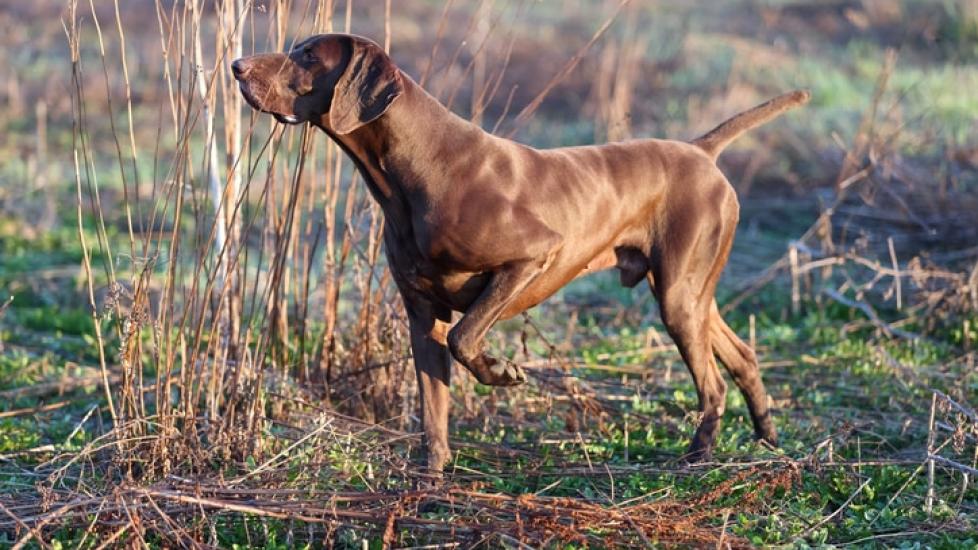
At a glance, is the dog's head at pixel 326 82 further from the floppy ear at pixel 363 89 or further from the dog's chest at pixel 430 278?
the dog's chest at pixel 430 278

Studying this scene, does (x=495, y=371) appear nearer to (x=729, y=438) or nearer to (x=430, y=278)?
(x=430, y=278)

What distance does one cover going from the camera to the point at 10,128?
1325cm

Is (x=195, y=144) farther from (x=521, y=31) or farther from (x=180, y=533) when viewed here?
(x=180, y=533)

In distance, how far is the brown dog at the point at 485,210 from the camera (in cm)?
388

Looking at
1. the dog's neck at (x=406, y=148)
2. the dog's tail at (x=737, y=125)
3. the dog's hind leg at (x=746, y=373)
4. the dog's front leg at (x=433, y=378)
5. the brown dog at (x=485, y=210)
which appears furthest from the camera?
the dog's hind leg at (x=746, y=373)

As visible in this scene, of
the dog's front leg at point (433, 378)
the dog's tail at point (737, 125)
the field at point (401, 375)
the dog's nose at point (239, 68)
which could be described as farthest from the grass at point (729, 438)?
the dog's nose at point (239, 68)

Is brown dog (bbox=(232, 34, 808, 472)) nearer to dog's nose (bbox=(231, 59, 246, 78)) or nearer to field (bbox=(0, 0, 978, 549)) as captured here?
dog's nose (bbox=(231, 59, 246, 78))

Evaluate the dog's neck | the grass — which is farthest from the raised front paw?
the dog's neck

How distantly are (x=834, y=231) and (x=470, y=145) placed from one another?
536 cm

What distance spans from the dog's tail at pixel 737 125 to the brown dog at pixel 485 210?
0.13 metres

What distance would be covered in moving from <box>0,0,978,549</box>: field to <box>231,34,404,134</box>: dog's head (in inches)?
7.0

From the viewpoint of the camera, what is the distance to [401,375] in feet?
17.1

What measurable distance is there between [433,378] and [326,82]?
1.15m

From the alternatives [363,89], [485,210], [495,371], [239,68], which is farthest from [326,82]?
[495,371]
